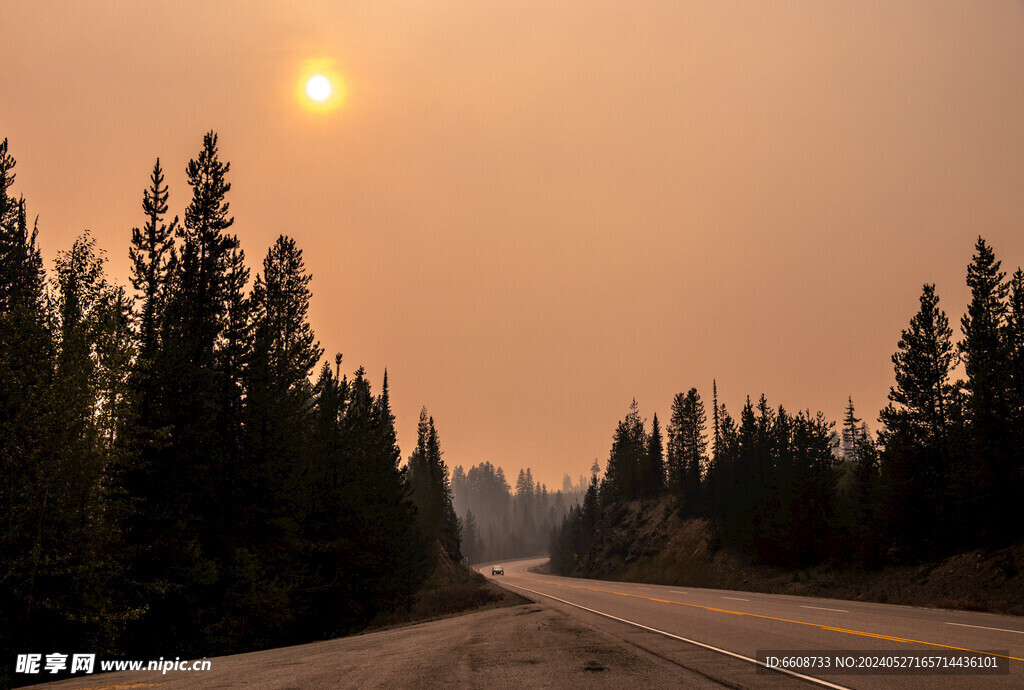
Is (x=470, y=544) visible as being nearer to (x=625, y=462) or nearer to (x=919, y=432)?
(x=625, y=462)

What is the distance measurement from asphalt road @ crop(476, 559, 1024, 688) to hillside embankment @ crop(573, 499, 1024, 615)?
653cm

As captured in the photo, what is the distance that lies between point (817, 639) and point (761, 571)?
4033 centimetres

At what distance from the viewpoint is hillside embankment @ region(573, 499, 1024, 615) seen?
24797 millimetres

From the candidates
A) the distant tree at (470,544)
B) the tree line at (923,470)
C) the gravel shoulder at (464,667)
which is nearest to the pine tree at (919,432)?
the tree line at (923,470)

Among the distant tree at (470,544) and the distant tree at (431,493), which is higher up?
the distant tree at (431,493)

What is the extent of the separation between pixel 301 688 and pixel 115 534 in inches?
541

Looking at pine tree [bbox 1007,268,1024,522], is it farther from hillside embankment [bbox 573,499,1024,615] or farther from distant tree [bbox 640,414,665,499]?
distant tree [bbox 640,414,665,499]

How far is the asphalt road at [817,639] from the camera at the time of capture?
854cm

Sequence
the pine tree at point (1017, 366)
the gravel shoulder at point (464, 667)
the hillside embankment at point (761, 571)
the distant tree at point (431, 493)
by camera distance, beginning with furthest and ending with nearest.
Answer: the distant tree at point (431, 493) < the pine tree at point (1017, 366) < the hillside embankment at point (761, 571) < the gravel shoulder at point (464, 667)

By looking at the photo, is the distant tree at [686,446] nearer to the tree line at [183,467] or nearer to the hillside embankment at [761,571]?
the hillside embankment at [761,571]

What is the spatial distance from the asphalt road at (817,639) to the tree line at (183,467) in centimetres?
1485

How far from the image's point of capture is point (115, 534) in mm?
19500

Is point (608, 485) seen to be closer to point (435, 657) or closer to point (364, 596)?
Result: point (364, 596)

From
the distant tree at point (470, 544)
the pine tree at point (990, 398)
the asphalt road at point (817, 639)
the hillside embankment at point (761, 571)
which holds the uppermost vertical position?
the pine tree at point (990, 398)
